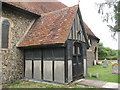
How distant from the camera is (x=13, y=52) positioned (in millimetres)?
7723

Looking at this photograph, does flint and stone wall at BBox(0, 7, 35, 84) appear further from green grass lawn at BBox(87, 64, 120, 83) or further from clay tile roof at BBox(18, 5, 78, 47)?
green grass lawn at BBox(87, 64, 120, 83)

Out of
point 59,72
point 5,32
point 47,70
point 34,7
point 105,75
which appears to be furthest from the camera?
point 34,7

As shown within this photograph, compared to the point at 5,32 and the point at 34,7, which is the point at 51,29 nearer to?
the point at 5,32

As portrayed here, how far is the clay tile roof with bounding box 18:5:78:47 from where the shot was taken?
6.69 meters

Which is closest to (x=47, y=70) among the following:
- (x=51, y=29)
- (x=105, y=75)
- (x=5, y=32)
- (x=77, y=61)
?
(x=77, y=61)

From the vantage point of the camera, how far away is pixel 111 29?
13.4 metres

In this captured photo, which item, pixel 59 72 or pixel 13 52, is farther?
pixel 13 52

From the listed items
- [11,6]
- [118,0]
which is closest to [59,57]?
[11,6]

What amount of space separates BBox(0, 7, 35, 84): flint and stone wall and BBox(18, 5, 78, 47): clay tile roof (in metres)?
0.55

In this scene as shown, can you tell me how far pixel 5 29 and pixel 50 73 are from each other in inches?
158

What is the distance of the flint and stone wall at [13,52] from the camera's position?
23.4 ft

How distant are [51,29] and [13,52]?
297 centimetres

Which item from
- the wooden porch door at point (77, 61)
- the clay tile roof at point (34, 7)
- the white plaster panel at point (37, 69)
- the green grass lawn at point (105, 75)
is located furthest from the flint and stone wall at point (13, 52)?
the green grass lawn at point (105, 75)

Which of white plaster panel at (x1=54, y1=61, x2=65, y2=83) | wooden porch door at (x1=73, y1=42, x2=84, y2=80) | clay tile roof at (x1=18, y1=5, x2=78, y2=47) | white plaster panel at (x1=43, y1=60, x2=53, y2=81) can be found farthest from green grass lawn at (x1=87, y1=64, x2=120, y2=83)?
clay tile roof at (x1=18, y1=5, x2=78, y2=47)
